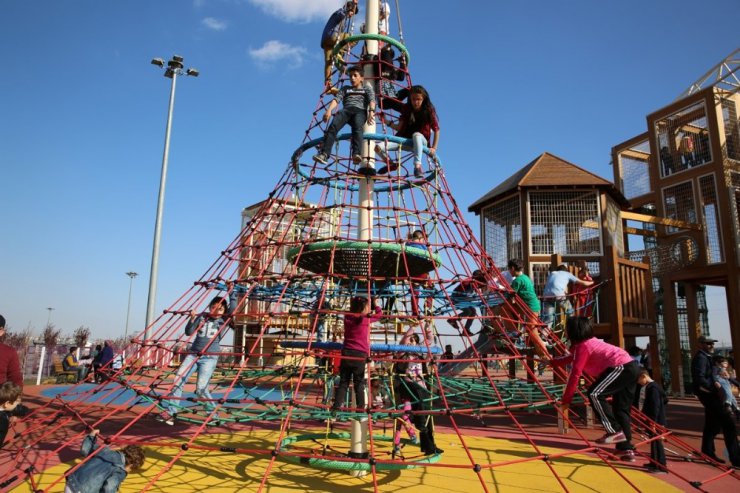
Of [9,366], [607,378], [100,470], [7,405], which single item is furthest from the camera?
[9,366]

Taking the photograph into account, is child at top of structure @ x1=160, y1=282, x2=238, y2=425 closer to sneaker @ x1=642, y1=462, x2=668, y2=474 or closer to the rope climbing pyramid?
the rope climbing pyramid

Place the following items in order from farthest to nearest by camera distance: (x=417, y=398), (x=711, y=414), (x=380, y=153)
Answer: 1. (x=380, y=153)
2. (x=711, y=414)
3. (x=417, y=398)

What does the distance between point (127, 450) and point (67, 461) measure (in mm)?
2552

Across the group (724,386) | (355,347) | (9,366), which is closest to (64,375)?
(9,366)

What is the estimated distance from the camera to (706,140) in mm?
15938

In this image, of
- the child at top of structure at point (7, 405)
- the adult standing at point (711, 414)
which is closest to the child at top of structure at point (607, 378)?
the adult standing at point (711, 414)

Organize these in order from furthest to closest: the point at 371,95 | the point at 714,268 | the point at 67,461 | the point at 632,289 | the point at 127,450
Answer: the point at 714,268 → the point at 632,289 → the point at 371,95 → the point at 67,461 → the point at 127,450

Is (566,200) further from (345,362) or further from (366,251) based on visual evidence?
(345,362)

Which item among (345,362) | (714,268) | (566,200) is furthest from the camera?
(714,268)

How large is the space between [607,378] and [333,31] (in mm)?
6425

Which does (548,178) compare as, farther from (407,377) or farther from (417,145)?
(407,377)

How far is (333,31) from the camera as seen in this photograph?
799 cm

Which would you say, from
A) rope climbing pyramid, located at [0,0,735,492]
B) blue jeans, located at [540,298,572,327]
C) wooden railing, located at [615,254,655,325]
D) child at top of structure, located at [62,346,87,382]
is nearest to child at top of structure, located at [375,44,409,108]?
rope climbing pyramid, located at [0,0,735,492]

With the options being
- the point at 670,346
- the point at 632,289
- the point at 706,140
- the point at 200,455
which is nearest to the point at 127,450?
the point at 200,455
